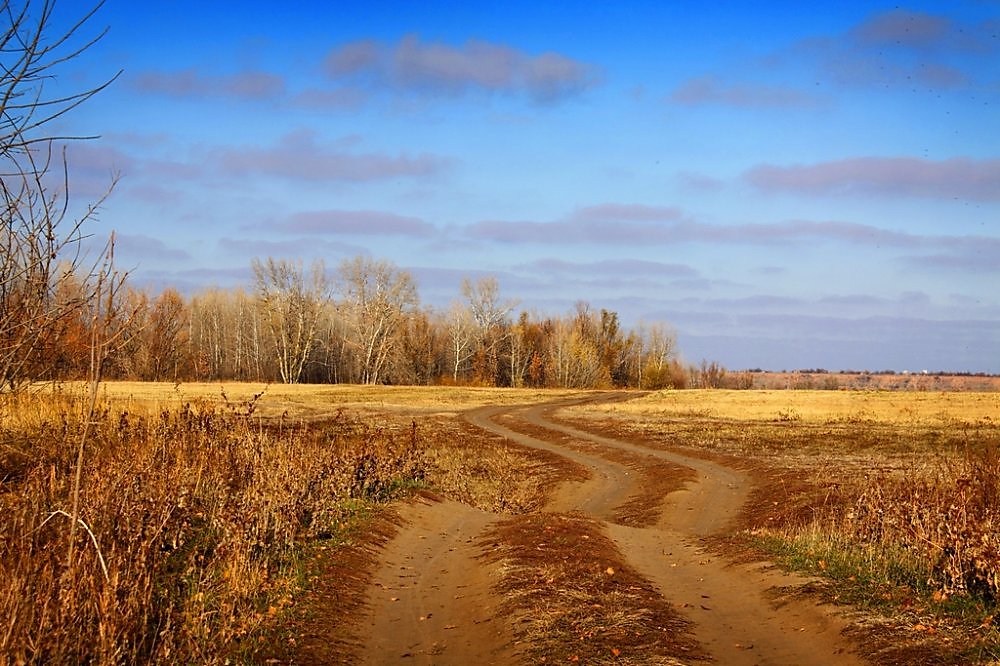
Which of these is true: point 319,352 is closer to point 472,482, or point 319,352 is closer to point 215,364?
point 215,364

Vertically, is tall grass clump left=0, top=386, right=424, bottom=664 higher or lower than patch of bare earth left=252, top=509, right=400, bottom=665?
higher

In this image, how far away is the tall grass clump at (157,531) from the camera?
6.01m

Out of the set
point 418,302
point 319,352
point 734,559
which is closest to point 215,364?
point 319,352

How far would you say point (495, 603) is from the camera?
29.5ft

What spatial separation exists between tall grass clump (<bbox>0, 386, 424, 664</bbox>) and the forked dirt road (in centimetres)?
115

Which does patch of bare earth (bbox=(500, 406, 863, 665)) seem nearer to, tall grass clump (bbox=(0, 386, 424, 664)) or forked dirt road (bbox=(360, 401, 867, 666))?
forked dirt road (bbox=(360, 401, 867, 666))

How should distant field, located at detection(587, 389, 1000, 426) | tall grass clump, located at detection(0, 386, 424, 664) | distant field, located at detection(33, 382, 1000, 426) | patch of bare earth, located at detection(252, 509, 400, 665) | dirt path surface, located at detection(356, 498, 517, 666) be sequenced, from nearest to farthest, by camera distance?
1. tall grass clump, located at detection(0, 386, 424, 664)
2. patch of bare earth, located at detection(252, 509, 400, 665)
3. dirt path surface, located at detection(356, 498, 517, 666)
4. distant field, located at detection(587, 389, 1000, 426)
5. distant field, located at detection(33, 382, 1000, 426)

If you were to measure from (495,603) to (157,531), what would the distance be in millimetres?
3703

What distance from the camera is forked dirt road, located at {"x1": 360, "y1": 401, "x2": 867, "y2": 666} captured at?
7555mm

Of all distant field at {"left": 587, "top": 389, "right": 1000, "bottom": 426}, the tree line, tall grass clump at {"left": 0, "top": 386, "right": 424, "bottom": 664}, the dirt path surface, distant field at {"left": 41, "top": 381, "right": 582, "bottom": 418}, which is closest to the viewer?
tall grass clump at {"left": 0, "top": 386, "right": 424, "bottom": 664}

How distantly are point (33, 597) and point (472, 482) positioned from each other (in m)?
19.0

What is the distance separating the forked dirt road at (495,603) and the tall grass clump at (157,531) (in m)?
1.15

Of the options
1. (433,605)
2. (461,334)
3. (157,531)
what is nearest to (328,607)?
(433,605)

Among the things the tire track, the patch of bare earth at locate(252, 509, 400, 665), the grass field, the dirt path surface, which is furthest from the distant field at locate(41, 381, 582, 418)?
the patch of bare earth at locate(252, 509, 400, 665)
